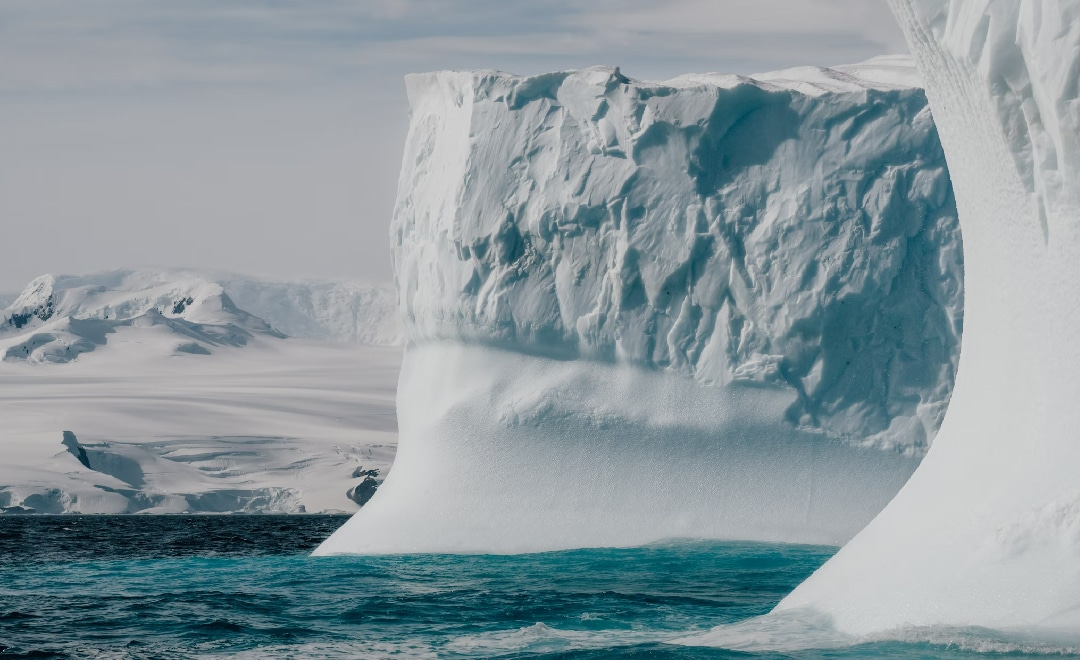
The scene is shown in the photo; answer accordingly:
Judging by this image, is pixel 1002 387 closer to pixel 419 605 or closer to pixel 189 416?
pixel 419 605

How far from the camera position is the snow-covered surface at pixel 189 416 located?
41406mm

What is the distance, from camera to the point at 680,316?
14.9 metres

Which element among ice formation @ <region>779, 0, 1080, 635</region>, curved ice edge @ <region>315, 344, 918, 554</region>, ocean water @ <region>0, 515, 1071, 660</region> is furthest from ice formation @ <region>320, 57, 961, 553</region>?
ice formation @ <region>779, 0, 1080, 635</region>

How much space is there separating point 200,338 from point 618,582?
80.5m

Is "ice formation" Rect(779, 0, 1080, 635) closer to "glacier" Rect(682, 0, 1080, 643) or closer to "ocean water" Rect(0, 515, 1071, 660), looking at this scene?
"glacier" Rect(682, 0, 1080, 643)

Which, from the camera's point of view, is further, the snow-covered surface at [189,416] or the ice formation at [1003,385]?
the snow-covered surface at [189,416]

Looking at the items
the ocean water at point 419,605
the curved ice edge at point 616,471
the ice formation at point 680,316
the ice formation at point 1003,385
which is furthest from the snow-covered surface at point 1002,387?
the ice formation at point 680,316

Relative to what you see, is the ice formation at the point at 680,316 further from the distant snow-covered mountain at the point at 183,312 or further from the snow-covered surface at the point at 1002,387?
the distant snow-covered mountain at the point at 183,312

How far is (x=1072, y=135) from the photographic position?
6.75 metres

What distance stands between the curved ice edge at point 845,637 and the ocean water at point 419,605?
27mm

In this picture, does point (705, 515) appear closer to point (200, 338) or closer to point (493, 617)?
point (493, 617)

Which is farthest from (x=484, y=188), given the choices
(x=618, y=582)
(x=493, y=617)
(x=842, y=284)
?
(x=493, y=617)

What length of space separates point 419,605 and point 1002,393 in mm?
4953

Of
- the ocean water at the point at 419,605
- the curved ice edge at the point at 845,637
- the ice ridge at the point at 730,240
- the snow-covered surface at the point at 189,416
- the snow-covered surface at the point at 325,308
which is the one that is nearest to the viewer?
the curved ice edge at the point at 845,637
